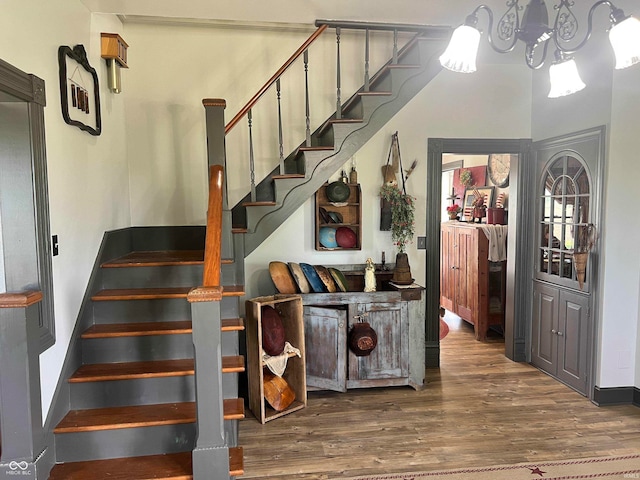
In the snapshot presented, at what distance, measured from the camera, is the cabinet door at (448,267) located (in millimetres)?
5965

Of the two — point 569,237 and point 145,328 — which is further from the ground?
point 569,237

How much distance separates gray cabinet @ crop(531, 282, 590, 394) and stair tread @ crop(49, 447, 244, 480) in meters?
2.92

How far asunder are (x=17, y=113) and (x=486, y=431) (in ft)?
11.3

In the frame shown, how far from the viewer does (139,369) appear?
2.64 meters

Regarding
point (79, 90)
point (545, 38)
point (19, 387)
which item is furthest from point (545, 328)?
point (79, 90)

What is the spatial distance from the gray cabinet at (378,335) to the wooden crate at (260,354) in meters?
0.17

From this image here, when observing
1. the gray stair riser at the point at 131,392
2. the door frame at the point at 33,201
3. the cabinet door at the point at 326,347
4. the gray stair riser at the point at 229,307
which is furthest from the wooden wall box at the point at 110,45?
the cabinet door at the point at 326,347

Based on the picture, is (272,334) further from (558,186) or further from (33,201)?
(558,186)

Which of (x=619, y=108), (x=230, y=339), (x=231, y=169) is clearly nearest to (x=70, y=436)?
(x=230, y=339)

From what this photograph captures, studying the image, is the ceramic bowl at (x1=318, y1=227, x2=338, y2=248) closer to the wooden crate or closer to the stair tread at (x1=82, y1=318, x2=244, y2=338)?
the wooden crate

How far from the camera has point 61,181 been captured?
8.50 ft

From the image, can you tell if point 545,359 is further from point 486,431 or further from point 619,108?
point 619,108

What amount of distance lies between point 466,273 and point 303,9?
366cm

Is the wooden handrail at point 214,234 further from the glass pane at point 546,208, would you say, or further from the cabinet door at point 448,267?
the cabinet door at point 448,267
